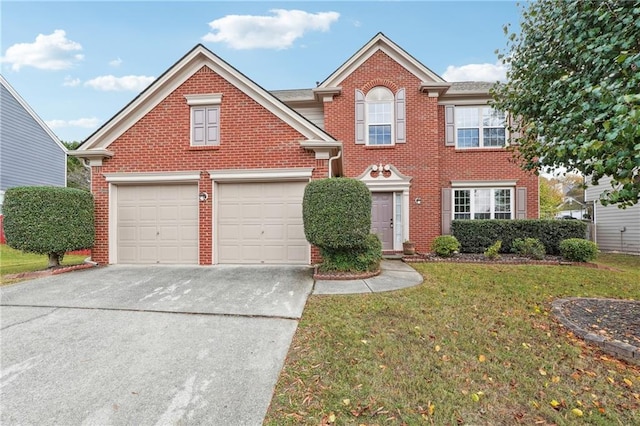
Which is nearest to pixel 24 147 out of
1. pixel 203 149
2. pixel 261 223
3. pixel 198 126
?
pixel 198 126

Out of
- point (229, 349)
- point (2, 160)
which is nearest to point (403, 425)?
point (229, 349)

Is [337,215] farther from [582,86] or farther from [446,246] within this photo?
[446,246]

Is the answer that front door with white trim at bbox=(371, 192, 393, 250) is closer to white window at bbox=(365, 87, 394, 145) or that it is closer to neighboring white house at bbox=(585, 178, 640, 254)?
white window at bbox=(365, 87, 394, 145)

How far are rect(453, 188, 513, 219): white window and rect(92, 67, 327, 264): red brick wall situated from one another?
650 centimetres

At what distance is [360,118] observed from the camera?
11023mm

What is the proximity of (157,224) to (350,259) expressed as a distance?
548 centimetres

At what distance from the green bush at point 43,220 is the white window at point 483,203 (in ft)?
39.5

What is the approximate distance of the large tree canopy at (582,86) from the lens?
2.85m

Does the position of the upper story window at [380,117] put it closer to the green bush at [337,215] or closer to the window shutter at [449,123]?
the window shutter at [449,123]

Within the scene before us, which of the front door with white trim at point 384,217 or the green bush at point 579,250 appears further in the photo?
the front door with white trim at point 384,217

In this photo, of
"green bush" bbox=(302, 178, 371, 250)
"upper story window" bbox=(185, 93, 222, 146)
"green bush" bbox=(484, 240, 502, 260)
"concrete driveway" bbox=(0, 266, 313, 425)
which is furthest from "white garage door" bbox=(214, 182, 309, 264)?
"green bush" bbox=(484, 240, 502, 260)

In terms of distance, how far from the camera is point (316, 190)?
6465 millimetres

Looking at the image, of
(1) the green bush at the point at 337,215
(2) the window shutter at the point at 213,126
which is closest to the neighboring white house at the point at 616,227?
(1) the green bush at the point at 337,215

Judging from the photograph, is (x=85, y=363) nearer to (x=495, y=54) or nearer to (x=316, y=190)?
(x=316, y=190)
